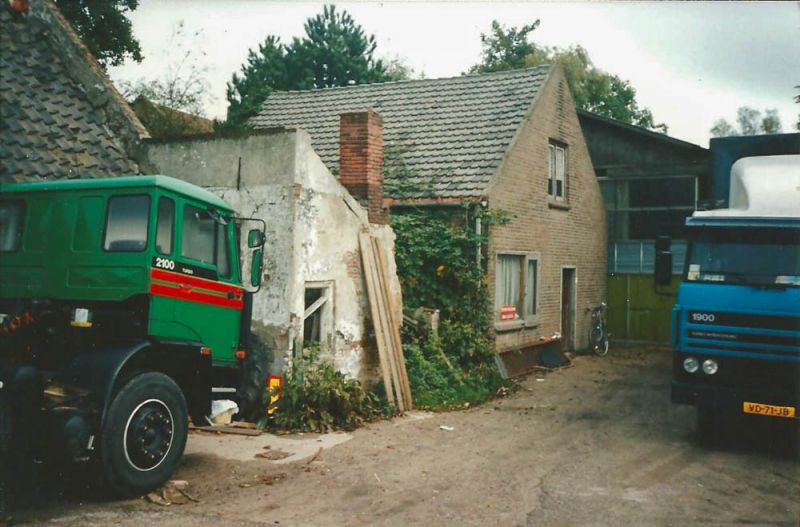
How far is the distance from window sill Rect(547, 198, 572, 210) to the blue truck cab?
7.79 meters

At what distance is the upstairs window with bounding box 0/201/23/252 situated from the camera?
7297 mm

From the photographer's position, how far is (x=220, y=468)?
785 centimetres

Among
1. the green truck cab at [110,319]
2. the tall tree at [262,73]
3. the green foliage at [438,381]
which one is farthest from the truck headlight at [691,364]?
the tall tree at [262,73]

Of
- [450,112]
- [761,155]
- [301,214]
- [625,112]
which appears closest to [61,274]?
[301,214]

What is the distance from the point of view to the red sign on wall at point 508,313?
49.1 ft

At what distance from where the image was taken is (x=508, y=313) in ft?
50.0

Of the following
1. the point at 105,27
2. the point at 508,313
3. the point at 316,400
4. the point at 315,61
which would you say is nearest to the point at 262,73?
the point at 315,61

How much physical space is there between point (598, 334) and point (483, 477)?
1239 cm

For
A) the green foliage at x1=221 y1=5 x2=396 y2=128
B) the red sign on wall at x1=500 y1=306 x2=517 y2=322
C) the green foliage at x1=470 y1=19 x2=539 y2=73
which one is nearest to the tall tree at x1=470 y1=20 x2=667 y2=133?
the green foliage at x1=470 y1=19 x2=539 y2=73

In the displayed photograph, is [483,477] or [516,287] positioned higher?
[516,287]

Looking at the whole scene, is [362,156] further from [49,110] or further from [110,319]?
[110,319]

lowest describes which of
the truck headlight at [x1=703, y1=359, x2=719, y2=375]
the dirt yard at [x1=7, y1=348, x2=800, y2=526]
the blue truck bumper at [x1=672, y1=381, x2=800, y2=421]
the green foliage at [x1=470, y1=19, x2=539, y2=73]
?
the dirt yard at [x1=7, y1=348, x2=800, y2=526]

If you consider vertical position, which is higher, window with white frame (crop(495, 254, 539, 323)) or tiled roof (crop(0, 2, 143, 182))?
tiled roof (crop(0, 2, 143, 182))

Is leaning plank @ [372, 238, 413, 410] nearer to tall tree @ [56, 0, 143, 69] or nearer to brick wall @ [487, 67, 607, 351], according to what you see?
brick wall @ [487, 67, 607, 351]
